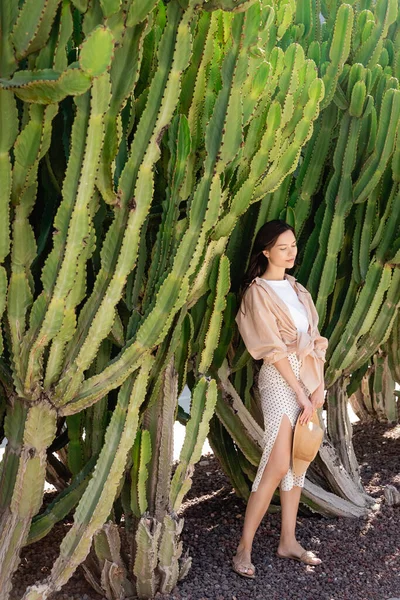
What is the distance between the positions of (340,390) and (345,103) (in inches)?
69.6

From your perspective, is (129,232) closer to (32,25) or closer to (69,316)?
(69,316)

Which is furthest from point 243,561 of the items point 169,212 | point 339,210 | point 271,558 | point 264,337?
point 339,210

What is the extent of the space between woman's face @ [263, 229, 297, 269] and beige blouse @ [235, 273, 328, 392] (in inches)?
5.0

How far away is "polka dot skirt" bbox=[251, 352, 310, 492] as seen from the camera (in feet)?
13.0

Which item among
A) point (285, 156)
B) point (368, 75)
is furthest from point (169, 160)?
point (368, 75)

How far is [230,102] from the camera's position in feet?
10.3

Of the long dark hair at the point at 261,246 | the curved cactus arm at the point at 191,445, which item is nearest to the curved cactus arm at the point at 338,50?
the long dark hair at the point at 261,246

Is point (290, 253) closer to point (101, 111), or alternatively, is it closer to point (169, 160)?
point (169, 160)

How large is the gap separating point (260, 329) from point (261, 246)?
43cm

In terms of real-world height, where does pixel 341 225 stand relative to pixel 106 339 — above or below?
above

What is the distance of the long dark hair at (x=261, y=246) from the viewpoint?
3.96 metres

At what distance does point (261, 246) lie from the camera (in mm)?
4012

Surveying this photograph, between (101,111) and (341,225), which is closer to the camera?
(101,111)

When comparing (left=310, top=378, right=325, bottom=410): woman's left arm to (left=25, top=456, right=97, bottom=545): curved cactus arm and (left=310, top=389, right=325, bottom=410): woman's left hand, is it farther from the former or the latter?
(left=25, top=456, right=97, bottom=545): curved cactus arm
